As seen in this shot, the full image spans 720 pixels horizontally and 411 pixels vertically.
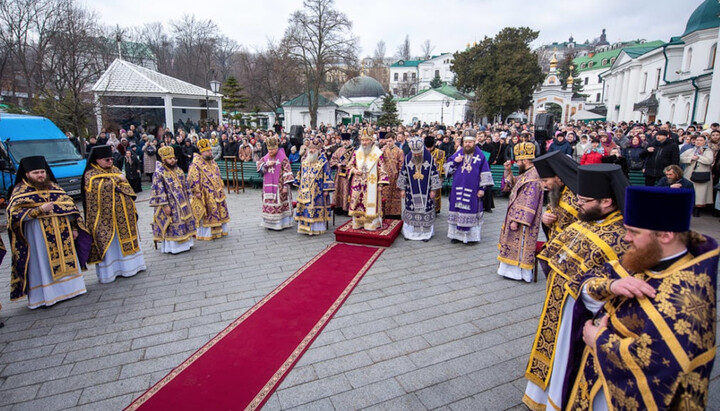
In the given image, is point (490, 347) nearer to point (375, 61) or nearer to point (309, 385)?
point (309, 385)

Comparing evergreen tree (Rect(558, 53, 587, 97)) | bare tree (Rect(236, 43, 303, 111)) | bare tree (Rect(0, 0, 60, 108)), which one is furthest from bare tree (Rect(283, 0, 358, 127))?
evergreen tree (Rect(558, 53, 587, 97))

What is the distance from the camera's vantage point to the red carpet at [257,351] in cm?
352

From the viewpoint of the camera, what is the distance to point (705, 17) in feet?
79.8

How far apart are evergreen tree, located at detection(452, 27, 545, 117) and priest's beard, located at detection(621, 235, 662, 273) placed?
4388cm

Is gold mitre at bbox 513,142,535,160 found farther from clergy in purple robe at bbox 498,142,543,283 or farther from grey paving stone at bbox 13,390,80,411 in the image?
grey paving stone at bbox 13,390,80,411

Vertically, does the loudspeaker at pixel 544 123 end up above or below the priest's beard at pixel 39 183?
above

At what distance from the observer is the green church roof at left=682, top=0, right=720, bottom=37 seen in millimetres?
23500

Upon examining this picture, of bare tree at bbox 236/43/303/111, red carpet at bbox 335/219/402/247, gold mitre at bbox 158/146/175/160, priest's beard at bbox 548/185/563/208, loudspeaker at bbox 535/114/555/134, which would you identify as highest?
bare tree at bbox 236/43/303/111

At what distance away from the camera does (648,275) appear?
2.05m

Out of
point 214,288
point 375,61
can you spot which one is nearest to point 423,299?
point 214,288

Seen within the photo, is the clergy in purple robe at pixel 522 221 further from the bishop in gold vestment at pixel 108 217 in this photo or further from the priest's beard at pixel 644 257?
the bishop in gold vestment at pixel 108 217

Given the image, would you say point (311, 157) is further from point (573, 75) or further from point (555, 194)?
point (573, 75)

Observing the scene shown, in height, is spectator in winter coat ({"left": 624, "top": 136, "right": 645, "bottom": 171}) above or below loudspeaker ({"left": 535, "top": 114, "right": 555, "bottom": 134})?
below

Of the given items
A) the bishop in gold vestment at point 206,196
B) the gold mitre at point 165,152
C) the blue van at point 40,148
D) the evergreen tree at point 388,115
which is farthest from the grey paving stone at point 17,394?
the evergreen tree at point 388,115
